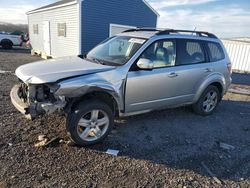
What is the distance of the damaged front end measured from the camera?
371cm

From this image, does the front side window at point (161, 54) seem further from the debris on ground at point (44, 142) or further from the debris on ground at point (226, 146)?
the debris on ground at point (44, 142)

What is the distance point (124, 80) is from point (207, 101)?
2.77 meters

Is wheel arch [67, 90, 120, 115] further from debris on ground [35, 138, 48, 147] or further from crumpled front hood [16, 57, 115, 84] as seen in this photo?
debris on ground [35, 138, 48, 147]

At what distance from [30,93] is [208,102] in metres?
4.29

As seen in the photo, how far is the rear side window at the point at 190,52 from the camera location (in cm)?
525

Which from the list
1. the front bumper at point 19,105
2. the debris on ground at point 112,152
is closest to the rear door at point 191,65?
the debris on ground at point 112,152

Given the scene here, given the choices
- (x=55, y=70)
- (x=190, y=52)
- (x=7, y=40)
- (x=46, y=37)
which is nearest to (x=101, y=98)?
(x=55, y=70)

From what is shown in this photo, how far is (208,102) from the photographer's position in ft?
20.2

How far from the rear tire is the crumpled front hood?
8.96ft

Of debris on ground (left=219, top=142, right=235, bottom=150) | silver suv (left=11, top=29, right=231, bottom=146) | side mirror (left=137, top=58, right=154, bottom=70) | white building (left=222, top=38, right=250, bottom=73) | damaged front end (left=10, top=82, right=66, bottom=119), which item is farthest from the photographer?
white building (left=222, top=38, right=250, bottom=73)

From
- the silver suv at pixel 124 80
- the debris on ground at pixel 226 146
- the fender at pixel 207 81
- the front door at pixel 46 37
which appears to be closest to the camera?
the silver suv at pixel 124 80

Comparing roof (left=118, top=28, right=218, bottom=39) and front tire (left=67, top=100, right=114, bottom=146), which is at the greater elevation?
roof (left=118, top=28, right=218, bottom=39)

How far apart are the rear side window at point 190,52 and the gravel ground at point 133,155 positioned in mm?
1394

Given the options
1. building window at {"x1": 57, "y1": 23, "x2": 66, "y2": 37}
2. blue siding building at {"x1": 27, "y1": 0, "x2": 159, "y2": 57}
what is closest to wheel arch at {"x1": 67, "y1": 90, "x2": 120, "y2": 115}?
blue siding building at {"x1": 27, "y1": 0, "x2": 159, "y2": 57}
